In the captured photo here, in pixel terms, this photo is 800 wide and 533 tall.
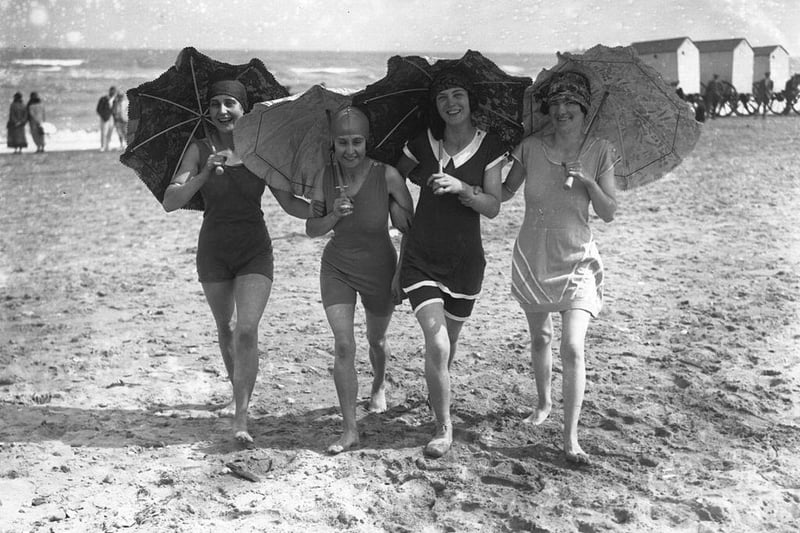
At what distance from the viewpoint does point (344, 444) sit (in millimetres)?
4383

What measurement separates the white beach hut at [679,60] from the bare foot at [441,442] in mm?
42113

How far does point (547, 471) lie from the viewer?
4133mm

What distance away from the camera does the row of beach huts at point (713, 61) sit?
44.4 m

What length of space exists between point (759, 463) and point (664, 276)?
3.88 m

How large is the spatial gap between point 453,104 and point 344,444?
175cm

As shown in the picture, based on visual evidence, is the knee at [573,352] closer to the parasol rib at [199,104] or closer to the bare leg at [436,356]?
the bare leg at [436,356]

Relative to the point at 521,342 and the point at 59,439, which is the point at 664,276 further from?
the point at 59,439

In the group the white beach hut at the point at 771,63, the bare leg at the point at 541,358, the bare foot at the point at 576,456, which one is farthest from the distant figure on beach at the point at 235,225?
the white beach hut at the point at 771,63

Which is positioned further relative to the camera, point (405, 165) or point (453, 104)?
point (405, 165)

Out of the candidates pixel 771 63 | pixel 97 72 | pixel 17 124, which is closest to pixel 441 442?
pixel 17 124

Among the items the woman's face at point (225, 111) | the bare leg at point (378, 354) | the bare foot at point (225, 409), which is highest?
the woman's face at point (225, 111)

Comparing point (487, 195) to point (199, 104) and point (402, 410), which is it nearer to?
point (402, 410)

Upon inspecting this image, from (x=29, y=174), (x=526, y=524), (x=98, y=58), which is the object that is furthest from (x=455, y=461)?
(x=98, y=58)

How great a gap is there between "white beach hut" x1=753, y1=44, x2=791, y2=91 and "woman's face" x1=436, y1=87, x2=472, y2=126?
4930cm
